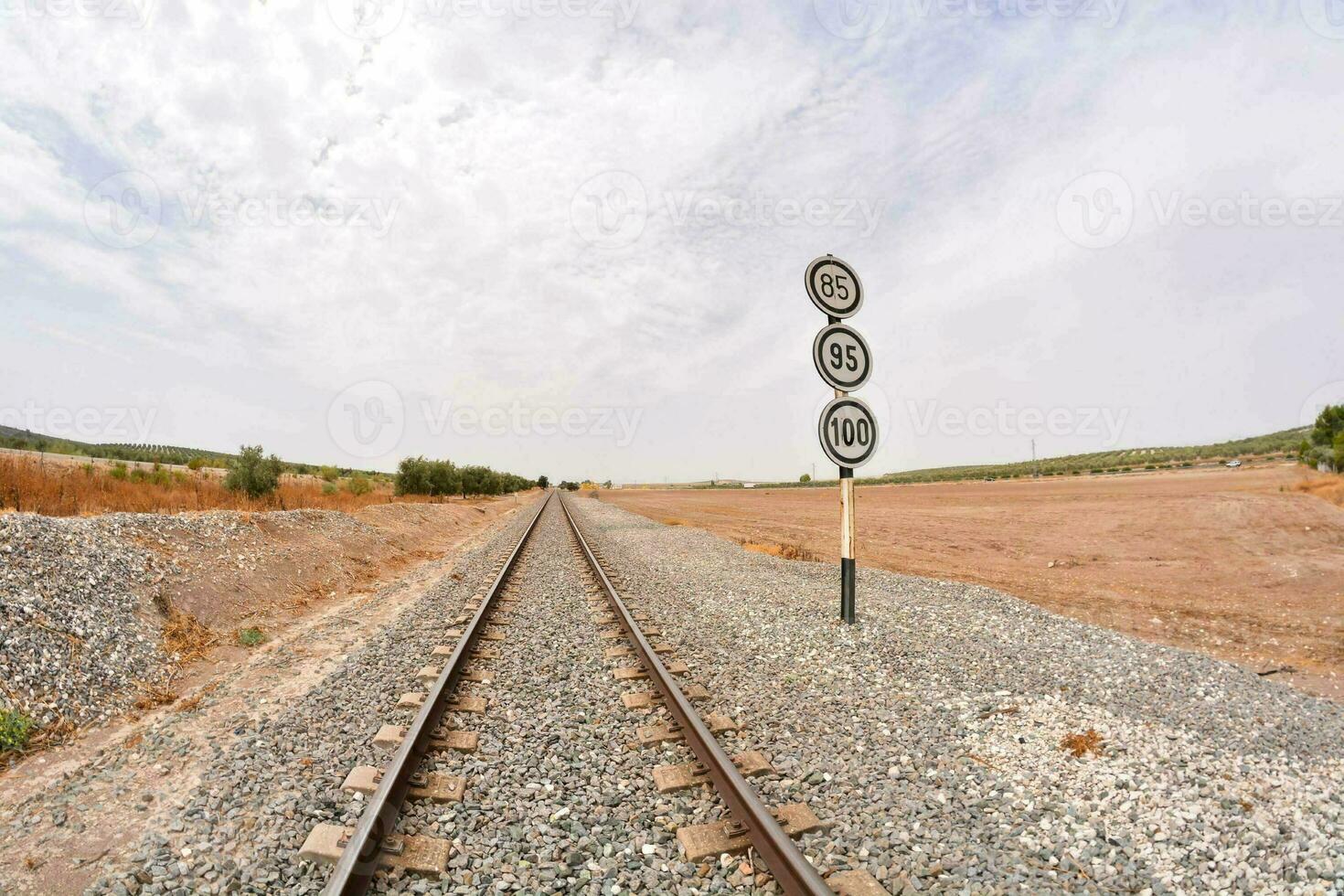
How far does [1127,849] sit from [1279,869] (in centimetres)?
58

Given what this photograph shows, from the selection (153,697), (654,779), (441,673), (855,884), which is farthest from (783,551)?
(855,884)

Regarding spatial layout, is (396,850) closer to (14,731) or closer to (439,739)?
(439,739)

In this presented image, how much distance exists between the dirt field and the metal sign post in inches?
206

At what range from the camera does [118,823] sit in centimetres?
338

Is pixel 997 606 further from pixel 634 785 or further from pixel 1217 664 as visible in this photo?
pixel 634 785

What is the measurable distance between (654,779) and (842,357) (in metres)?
5.72

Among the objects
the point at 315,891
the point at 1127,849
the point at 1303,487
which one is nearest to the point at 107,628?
the point at 315,891

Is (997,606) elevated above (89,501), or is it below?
Answer: below

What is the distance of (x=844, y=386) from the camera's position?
25.4 ft

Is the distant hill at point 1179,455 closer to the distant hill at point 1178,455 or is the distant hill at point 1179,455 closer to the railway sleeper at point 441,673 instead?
the distant hill at point 1178,455

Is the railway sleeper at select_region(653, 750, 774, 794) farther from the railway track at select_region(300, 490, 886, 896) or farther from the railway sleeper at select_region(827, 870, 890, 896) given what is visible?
the railway sleeper at select_region(827, 870, 890, 896)

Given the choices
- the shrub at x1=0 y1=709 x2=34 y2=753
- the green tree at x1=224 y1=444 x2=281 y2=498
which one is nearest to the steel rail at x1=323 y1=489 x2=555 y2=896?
the shrub at x1=0 y1=709 x2=34 y2=753

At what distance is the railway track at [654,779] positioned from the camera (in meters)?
2.76

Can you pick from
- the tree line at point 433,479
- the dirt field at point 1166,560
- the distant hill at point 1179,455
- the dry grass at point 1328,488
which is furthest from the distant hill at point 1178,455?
the tree line at point 433,479
